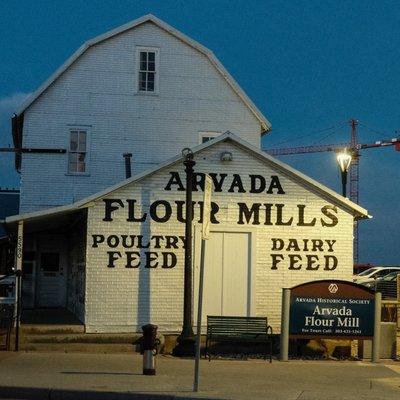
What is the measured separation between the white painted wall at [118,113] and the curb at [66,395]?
14.9 meters

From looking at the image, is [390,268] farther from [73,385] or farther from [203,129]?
[73,385]

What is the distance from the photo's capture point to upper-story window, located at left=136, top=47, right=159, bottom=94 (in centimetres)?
2748

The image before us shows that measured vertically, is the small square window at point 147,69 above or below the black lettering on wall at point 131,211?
above

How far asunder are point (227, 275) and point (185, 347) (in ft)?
7.26

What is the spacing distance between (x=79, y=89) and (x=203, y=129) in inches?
171

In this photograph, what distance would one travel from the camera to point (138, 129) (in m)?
27.6

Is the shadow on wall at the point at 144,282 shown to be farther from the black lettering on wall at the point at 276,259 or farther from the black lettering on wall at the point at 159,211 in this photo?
the black lettering on wall at the point at 276,259

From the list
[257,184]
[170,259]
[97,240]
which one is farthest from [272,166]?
[97,240]

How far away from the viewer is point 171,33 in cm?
2753

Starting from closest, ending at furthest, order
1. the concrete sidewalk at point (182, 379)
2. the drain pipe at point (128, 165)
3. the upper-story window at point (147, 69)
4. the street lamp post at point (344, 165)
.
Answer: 1. the concrete sidewalk at point (182, 379)
2. the street lamp post at point (344, 165)
3. the drain pipe at point (128, 165)
4. the upper-story window at point (147, 69)

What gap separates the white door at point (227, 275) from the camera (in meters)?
18.7

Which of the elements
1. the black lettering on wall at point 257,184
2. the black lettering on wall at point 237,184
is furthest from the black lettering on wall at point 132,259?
the black lettering on wall at point 257,184

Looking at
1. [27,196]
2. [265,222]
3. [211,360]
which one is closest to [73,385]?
[211,360]

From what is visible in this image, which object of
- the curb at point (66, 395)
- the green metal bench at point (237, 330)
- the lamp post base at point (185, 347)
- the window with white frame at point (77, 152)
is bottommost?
the curb at point (66, 395)
